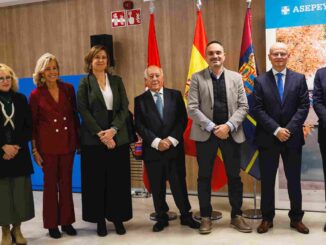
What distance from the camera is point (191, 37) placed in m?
4.95

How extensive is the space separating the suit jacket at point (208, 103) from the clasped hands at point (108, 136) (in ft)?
2.25

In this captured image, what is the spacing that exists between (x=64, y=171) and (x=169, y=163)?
3.03 feet

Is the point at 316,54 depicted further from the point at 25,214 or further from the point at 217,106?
the point at 25,214

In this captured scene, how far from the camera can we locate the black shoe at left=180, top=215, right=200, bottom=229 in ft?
12.3

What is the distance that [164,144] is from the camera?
3.55 m

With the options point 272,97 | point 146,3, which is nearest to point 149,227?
point 272,97

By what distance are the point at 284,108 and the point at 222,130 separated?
55 centimetres

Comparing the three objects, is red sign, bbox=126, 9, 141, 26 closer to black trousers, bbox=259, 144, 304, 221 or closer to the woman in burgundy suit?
the woman in burgundy suit

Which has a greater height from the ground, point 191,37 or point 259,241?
point 191,37

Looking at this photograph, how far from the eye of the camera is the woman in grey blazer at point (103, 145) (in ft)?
11.7

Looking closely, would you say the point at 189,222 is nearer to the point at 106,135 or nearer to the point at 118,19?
the point at 106,135

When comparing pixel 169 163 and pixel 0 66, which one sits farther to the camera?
pixel 169 163

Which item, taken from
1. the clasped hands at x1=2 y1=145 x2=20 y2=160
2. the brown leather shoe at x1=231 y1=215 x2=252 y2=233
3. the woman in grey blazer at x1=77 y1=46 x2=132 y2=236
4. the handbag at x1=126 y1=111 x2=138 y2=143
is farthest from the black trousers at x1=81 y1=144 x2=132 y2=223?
the brown leather shoe at x1=231 y1=215 x2=252 y2=233

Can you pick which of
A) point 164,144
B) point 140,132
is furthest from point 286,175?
point 140,132
